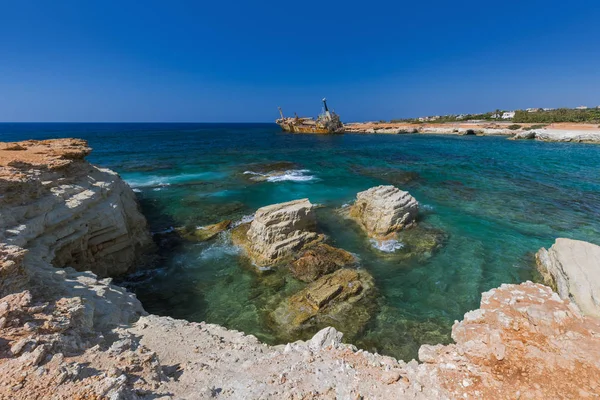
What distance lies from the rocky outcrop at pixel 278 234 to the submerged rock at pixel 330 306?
2.34 meters

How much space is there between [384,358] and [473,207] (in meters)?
15.7

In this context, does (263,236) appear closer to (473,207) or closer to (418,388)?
(418,388)

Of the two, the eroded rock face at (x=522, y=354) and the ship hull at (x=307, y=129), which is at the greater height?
the ship hull at (x=307, y=129)

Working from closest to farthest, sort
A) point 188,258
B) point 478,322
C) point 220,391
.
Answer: point 220,391
point 478,322
point 188,258

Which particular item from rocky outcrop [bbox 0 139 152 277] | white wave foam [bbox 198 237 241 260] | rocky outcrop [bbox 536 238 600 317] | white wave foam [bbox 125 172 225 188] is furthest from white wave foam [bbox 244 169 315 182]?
rocky outcrop [bbox 536 238 600 317]

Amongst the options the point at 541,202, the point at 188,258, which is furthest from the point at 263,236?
the point at 541,202

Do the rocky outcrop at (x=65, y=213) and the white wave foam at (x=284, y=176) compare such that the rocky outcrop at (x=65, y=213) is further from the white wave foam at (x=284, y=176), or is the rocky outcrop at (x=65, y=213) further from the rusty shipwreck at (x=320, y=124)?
the rusty shipwreck at (x=320, y=124)

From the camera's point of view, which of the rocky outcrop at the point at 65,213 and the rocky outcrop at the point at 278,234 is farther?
the rocky outcrop at the point at 278,234

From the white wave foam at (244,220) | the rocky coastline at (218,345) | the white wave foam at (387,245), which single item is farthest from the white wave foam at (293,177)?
the rocky coastline at (218,345)

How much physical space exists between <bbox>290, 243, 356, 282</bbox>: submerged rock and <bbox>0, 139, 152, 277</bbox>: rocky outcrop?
7.04 m

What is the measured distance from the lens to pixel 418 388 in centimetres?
438

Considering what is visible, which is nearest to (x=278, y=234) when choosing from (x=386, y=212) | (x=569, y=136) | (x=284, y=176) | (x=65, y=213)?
(x=386, y=212)

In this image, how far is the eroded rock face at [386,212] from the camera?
13.3 meters

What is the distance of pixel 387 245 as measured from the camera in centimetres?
1253
